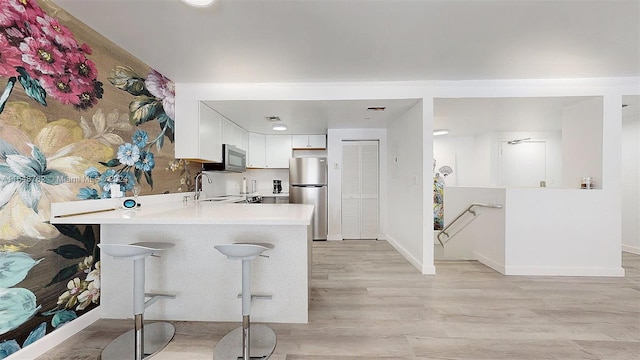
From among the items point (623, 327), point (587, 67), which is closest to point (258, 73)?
point (587, 67)

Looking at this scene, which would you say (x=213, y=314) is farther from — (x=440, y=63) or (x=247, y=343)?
(x=440, y=63)

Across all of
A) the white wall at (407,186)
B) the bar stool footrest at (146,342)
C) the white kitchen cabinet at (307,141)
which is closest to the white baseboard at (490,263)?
the white wall at (407,186)

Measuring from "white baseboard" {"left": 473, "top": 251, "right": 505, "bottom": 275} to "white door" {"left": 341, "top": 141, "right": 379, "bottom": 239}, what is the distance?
180cm

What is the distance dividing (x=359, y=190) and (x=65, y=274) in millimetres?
4215

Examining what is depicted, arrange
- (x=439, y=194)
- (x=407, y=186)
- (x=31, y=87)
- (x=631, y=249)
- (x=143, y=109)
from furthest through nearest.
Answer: (x=439, y=194), (x=631, y=249), (x=407, y=186), (x=143, y=109), (x=31, y=87)

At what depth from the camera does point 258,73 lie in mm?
2926

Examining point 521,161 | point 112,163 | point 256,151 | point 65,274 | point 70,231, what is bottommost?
point 65,274

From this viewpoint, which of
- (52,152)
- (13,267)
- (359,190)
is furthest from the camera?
(359,190)

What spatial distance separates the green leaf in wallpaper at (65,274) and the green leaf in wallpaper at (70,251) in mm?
78

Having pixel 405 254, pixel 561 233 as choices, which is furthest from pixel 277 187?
pixel 561 233

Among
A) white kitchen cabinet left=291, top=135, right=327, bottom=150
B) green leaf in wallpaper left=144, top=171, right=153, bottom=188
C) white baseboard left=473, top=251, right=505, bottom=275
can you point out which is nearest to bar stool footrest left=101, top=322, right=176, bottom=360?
green leaf in wallpaper left=144, top=171, right=153, bottom=188

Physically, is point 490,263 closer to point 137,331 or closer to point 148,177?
point 137,331

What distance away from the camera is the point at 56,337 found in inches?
71.2

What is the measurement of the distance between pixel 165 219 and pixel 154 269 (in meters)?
0.76
